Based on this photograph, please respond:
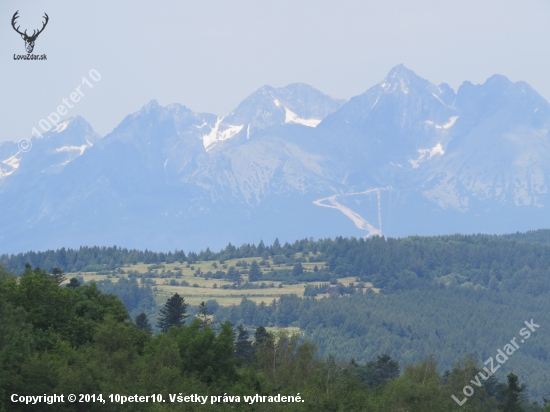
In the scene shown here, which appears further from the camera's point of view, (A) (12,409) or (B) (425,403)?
(B) (425,403)

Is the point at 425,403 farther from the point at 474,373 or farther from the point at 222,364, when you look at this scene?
the point at 474,373

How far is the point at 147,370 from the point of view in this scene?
75.4 meters

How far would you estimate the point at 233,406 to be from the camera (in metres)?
72.2

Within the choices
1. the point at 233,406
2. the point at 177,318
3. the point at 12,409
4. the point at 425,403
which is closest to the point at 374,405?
the point at 425,403

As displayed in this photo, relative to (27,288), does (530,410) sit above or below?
below

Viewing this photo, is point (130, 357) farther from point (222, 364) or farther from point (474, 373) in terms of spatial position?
point (474, 373)

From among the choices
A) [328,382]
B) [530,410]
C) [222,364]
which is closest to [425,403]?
[328,382]

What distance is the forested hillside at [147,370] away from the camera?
64.2 m

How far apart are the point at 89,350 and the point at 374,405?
78.0 ft

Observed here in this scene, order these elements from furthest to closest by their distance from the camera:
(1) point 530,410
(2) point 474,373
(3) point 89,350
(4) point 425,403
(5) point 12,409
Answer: (1) point 530,410 → (2) point 474,373 → (4) point 425,403 → (3) point 89,350 → (5) point 12,409

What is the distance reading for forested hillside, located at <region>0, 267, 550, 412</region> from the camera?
64.2m

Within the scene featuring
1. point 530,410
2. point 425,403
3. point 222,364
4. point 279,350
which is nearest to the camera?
point 425,403

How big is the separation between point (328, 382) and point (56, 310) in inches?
1007

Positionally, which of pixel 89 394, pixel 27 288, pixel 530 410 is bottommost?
pixel 530 410
